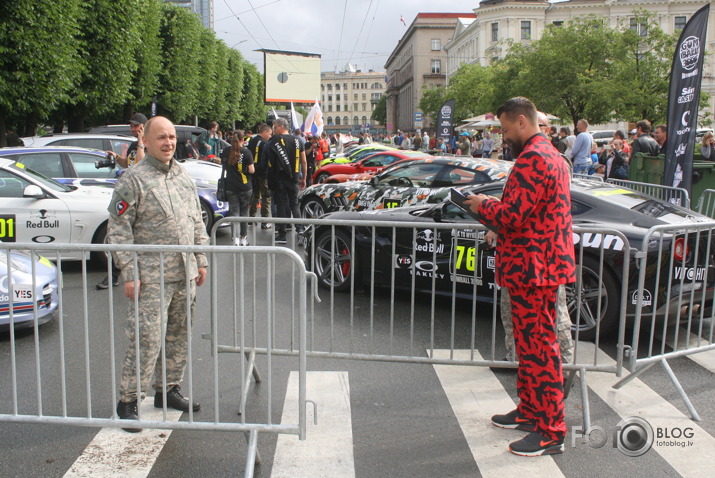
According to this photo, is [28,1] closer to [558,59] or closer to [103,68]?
[103,68]

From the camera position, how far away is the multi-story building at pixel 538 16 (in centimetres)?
6831

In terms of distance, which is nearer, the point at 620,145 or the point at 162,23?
the point at 620,145

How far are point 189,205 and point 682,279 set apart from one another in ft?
11.7

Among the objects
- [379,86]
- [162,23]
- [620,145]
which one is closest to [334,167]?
[620,145]

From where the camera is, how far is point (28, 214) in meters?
8.84

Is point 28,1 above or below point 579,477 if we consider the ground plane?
above

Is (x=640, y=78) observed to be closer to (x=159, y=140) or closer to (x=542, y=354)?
(x=542, y=354)

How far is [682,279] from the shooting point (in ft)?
17.4

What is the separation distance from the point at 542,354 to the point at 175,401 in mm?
2262

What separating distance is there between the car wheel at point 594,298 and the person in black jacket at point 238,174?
629 centimetres

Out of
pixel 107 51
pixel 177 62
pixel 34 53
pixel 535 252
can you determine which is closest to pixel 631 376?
pixel 535 252

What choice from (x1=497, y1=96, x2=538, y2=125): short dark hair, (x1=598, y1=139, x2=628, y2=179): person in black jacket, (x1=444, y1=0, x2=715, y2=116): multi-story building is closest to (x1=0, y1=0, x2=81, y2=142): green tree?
(x1=598, y1=139, x2=628, y2=179): person in black jacket

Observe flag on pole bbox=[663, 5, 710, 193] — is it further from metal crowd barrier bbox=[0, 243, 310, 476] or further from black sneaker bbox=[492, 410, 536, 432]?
black sneaker bbox=[492, 410, 536, 432]

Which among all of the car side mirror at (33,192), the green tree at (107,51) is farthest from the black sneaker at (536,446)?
the green tree at (107,51)
